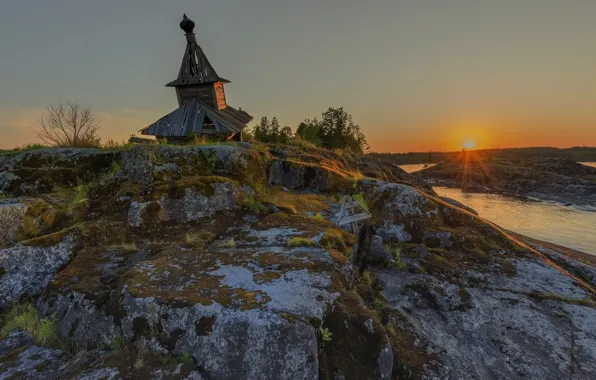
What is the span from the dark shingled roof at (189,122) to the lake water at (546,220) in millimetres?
28211

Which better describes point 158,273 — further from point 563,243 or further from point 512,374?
Answer: point 563,243

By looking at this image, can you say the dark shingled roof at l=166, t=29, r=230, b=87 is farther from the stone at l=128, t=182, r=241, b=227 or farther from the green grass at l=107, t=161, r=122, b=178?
the stone at l=128, t=182, r=241, b=227

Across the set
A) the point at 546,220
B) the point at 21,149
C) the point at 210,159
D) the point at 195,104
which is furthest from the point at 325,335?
the point at 546,220

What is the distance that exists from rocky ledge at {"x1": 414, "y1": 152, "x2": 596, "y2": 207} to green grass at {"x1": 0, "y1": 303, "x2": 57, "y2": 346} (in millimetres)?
37633

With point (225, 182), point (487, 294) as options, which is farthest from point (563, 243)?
point (225, 182)

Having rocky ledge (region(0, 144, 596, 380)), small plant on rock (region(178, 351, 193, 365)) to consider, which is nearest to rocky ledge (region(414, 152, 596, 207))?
rocky ledge (region(0, 144, 596, 380))

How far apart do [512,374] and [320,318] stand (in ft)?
10.6

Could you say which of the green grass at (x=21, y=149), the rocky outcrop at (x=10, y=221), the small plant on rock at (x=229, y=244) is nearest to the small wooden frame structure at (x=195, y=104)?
the green grass at (x=21, y=149)

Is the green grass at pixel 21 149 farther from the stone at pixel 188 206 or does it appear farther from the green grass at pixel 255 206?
the green grass at pixel 255 206

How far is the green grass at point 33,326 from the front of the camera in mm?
3998

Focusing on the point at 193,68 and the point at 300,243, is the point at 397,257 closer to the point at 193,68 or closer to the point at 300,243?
the point at 300,243

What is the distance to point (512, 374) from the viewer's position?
4363 mm

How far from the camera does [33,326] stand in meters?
4.18

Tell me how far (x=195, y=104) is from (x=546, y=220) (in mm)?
37938
